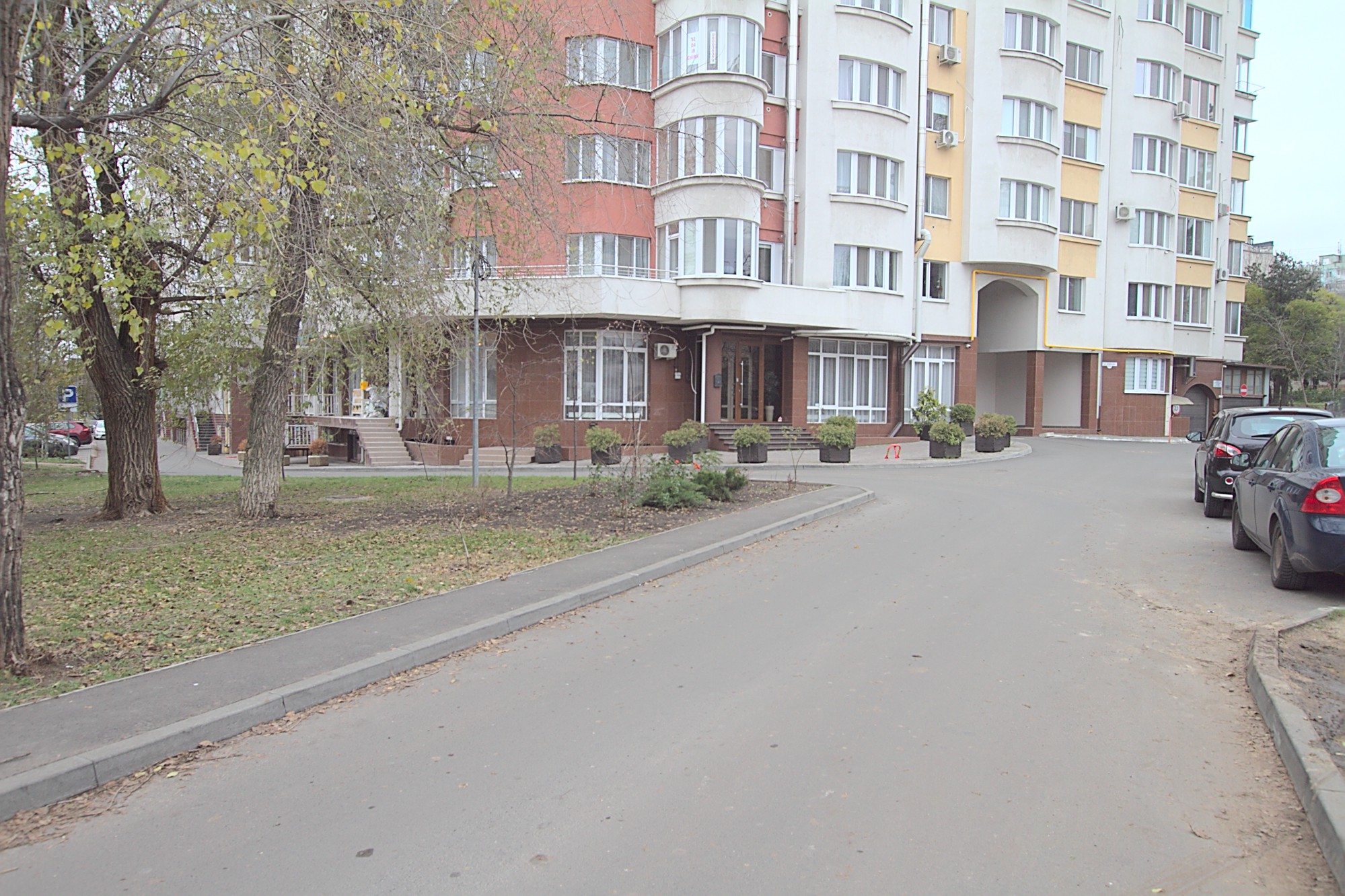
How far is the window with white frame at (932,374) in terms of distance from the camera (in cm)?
3303

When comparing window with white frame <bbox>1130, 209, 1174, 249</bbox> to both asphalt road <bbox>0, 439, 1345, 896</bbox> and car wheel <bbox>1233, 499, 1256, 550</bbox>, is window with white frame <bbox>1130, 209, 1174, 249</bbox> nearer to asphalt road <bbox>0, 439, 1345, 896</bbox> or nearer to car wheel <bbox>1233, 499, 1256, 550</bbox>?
car wheel <bbox>1233, 499, 1256, 550</bbox>

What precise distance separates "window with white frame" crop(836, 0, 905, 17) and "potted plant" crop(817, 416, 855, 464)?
1477cm

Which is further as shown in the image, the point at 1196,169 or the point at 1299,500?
the point at 1196,169

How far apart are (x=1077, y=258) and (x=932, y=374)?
28.8ft

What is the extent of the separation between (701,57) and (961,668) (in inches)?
1009

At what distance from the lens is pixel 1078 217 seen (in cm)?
3628

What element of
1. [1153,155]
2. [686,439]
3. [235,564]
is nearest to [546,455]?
[686,439]

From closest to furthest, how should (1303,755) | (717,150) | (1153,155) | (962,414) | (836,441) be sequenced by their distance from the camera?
(1303,755), (836,441), (717,150), (962,414), (1153,155)

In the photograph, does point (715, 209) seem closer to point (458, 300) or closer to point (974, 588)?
point (458, 300)

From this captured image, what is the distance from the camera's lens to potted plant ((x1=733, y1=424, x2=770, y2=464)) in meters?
25.0

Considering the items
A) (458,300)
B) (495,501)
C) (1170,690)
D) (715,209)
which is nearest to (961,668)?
(1170,690)

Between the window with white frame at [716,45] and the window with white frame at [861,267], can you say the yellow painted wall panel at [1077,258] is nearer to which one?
the window with white frame at [861,267]

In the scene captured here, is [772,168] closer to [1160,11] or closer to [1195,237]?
[1160,11]

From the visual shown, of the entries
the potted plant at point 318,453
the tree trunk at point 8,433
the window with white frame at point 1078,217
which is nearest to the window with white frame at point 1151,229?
the window with white frame at point 1078,217
